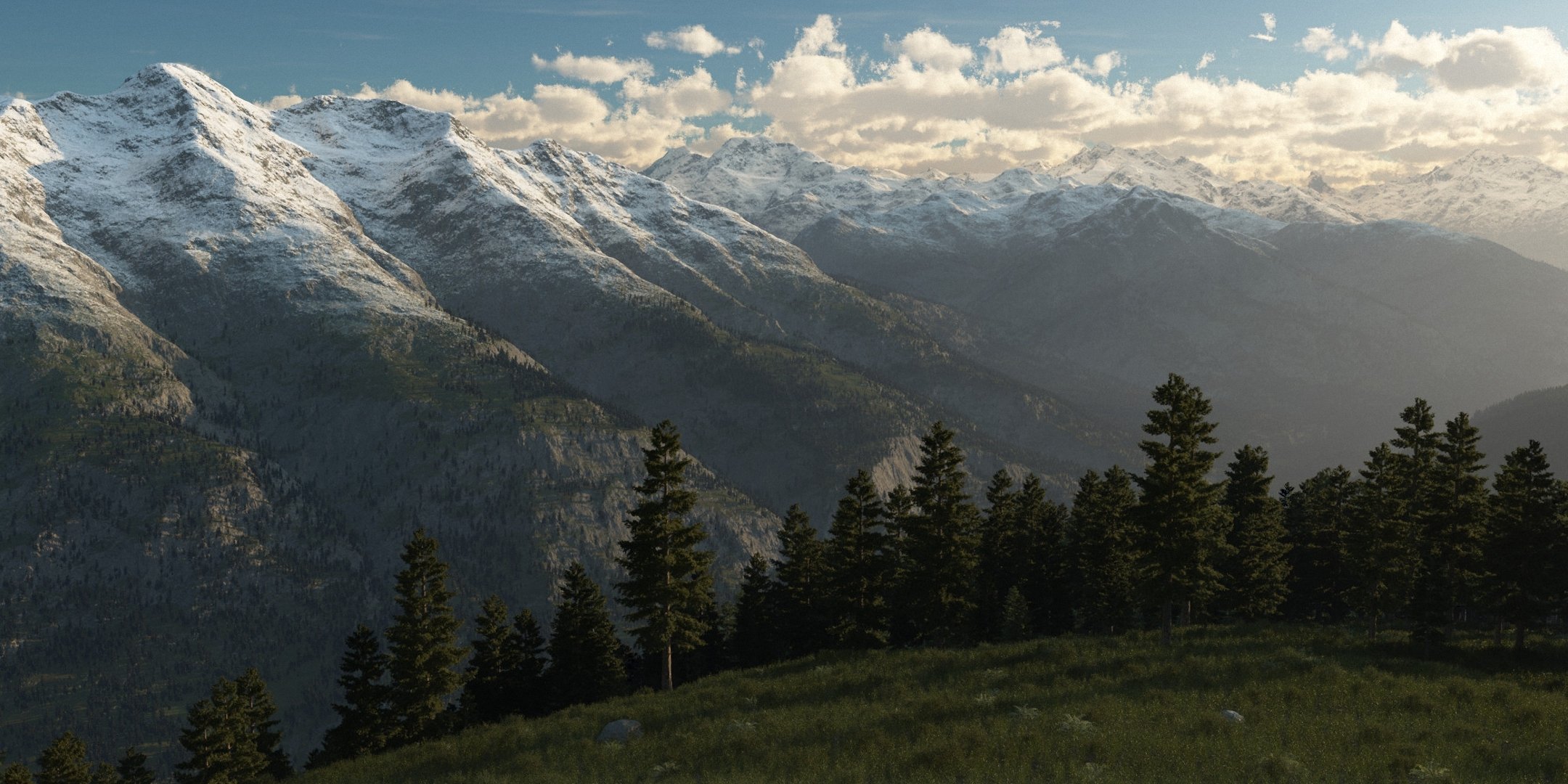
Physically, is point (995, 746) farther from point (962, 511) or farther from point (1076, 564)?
point (1076, 564)

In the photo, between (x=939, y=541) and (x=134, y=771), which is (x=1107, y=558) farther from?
(x=134, y=771)

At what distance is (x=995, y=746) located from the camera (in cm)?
3148

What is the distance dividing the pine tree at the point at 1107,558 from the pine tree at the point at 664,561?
3201 cm

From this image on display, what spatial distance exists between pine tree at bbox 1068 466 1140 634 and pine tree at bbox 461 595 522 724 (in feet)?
150

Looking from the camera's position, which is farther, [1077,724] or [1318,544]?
[1318,544]

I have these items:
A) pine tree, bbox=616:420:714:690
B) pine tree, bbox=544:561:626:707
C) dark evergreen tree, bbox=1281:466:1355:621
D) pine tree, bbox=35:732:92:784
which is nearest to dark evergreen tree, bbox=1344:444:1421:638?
dark evergreen tree, bbox=1281:466:1355:621

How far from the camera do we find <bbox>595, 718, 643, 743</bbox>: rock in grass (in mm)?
39875

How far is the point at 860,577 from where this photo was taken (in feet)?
216

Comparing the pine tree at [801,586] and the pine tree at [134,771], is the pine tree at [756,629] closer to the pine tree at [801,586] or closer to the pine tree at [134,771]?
the pine tree at [801,586]

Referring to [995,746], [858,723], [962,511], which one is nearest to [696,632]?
[962,511]

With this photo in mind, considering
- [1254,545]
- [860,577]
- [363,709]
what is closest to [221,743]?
[363,709]

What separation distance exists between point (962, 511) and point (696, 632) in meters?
18.4

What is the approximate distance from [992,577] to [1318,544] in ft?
85.1

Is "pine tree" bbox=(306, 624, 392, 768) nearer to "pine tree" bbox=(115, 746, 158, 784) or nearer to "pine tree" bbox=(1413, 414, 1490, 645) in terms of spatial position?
"pine tree" bbox=(115, 746, 158, 784)
